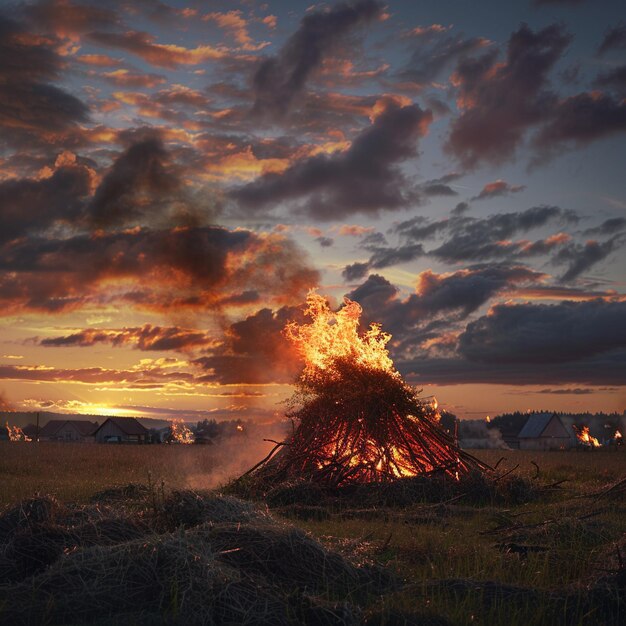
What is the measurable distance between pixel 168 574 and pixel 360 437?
10.8 m

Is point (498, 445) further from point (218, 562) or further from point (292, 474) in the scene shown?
point (218, 562)

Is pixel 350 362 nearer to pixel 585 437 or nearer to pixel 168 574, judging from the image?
pixel 168 574

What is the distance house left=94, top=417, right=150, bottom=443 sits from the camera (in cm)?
8431

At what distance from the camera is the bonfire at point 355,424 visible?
53.5ft

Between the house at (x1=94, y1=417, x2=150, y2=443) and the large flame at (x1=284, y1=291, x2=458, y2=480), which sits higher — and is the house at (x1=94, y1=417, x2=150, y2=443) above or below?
below

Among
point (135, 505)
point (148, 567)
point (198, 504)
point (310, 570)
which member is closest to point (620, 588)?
point (310, 570)

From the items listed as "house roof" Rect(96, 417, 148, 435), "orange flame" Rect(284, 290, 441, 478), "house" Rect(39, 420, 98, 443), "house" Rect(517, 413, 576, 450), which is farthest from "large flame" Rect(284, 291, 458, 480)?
"house" Rect(39, 420, 98, 443)

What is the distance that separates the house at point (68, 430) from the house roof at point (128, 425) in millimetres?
8686

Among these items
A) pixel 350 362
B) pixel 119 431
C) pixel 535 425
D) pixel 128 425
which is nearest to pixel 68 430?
pixel 128 425

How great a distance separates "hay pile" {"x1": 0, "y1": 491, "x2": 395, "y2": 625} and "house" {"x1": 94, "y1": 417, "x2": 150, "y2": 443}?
256 feet

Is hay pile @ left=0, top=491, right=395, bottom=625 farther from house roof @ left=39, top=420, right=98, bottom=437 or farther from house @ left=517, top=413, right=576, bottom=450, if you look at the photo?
house roof @ left=39, top=420, right=98, bottom=437

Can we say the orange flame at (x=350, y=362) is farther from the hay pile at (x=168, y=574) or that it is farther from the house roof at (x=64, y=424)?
the house roof at (x=64, y=424)

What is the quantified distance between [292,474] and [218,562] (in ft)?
32.0

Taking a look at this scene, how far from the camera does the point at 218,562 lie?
6516 mm
